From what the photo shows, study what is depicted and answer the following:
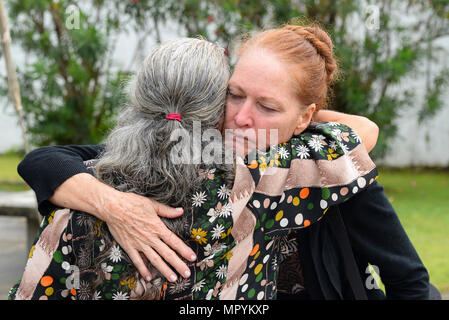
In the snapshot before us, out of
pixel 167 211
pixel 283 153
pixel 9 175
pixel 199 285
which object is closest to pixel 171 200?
pixel 167 211

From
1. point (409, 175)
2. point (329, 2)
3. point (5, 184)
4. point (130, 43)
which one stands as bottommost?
point (409, 175)

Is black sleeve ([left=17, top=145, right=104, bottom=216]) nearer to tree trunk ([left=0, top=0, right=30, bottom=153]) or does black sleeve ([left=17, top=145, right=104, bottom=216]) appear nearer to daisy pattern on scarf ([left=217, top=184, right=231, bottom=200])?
daisy pattern on scarf ([left=217, top=184, right=231, bottom=200])

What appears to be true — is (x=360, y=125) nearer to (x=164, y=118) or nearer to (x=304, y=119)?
(x=304, y=119)

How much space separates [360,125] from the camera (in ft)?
5.97

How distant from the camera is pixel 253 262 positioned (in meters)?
1.47

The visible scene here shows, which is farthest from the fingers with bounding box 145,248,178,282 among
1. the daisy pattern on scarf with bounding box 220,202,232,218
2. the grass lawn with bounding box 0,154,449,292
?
the grass lawn with bounding box 0,154,449,292

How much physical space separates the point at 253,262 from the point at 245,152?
339 millimetres

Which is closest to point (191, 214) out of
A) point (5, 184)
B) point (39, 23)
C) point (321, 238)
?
point (321, 238)

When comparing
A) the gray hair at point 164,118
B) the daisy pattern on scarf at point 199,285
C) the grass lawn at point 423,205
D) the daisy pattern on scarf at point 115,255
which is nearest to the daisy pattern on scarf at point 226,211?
the gray hair at point 164,118

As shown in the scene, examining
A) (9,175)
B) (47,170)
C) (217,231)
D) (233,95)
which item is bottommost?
(9,175)

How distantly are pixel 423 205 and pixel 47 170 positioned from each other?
7522 mm

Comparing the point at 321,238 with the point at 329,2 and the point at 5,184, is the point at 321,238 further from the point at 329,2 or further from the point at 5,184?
the point at 5,184

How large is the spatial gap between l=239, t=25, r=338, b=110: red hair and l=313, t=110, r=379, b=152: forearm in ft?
0.89

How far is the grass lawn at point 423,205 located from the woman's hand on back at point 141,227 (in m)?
3.54
